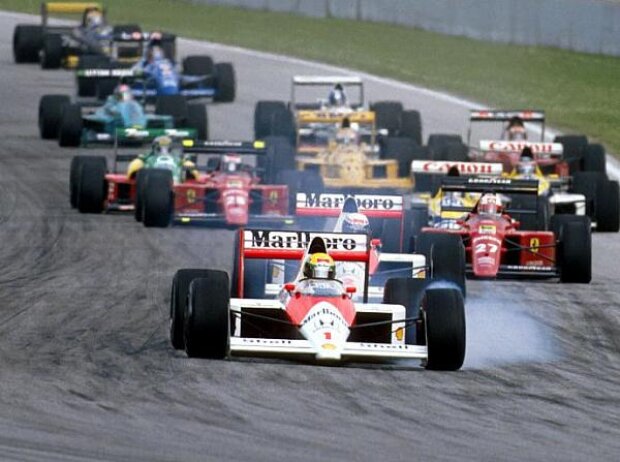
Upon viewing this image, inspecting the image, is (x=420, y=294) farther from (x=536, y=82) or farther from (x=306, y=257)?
(x=536, y=82)

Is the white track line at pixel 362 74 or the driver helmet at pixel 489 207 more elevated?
the white track line at pixel 362 74

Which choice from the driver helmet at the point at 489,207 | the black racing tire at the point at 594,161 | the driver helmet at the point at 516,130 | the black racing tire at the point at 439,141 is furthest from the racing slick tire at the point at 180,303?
the black racing tire at the point at 594,161

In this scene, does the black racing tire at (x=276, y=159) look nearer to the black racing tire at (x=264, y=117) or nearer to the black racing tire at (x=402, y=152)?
the black racing tire at (x=402, y=152)

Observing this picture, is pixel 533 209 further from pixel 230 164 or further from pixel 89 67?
pixel 89 67

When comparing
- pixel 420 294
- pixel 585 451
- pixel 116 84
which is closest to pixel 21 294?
pixel 420 294

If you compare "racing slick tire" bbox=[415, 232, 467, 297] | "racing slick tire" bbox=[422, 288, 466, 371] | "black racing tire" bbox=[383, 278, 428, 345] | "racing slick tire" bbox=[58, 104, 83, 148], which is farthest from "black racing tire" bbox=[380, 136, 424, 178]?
"racing slick tire" bbox=[422, 288, 466, 371]

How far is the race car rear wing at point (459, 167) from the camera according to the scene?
87.9 feet

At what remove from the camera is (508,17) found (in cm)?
4878

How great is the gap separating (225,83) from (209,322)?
26.4 meters

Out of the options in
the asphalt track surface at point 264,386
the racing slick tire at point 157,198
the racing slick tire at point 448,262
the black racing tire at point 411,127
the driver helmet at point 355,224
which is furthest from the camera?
the black racing tire at point 411,127

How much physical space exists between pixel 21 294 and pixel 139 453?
7.80m

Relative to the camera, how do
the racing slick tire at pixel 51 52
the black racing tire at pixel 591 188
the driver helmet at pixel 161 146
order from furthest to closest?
the racing slick tire at pixel 51 52 < the driver helmet at pixel 161 146 < the black racing tire at pixel 591 188

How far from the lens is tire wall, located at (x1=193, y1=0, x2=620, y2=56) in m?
46.6

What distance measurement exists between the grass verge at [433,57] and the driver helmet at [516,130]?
18.2ft
